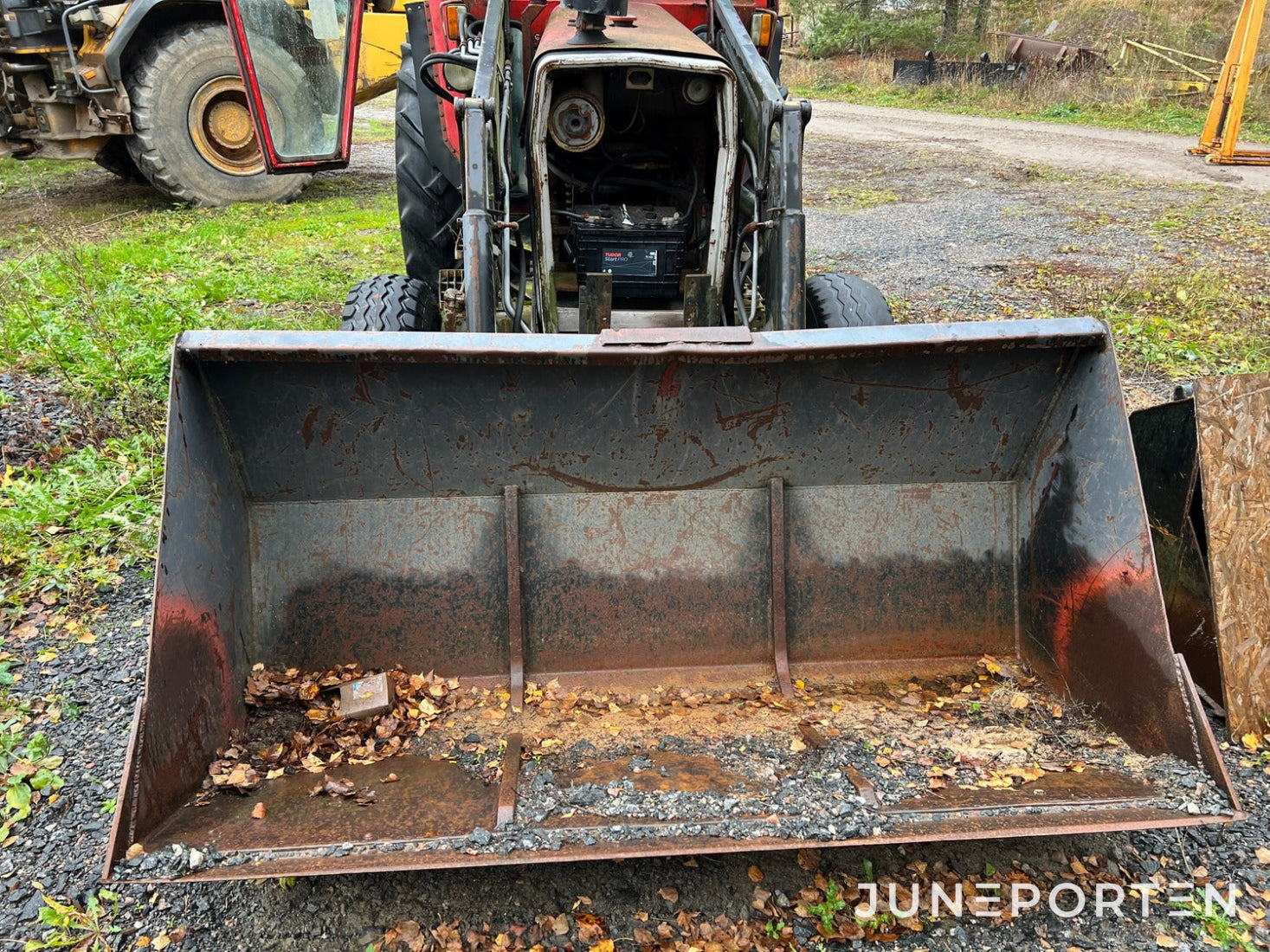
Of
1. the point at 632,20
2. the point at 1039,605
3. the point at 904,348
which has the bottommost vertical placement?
the point at 1039,605

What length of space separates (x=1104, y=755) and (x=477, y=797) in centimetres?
150

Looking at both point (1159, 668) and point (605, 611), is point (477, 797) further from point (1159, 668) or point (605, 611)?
point (1159, 668)

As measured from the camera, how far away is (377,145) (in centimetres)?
1241

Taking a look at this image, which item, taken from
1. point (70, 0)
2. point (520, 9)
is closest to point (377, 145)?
point (70, 0)

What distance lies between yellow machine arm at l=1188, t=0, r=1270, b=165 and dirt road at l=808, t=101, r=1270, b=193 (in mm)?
165

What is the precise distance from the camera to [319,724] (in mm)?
2365

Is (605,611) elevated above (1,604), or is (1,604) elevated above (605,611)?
(605,611)

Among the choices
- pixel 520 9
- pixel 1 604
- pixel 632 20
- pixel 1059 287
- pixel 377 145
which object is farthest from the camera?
A: pixel 377 145

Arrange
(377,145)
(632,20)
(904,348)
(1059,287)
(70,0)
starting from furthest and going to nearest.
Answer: (377,145) < (70,0) < (1059,287) < (632,20) < (904,348)

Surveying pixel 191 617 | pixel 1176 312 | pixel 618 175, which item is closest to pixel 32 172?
pixel 618 175

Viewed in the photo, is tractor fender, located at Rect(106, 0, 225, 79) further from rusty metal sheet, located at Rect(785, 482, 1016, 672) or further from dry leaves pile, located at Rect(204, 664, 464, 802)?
rusty metal sheet, located at Rect(785, 482, 1016, 672)

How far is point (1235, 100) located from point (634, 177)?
9.23 meters

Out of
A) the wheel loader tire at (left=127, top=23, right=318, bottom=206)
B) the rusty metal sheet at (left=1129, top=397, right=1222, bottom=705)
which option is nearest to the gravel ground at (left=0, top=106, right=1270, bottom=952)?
the rusty metal sheet at (left=1129, top=397, right=1222, bottom=705)

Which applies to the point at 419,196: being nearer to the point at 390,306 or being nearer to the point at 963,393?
the point at 390,306
